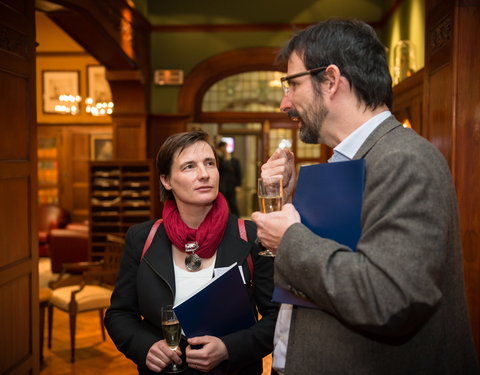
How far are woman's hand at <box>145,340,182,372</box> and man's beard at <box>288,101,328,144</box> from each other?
0.91 meters

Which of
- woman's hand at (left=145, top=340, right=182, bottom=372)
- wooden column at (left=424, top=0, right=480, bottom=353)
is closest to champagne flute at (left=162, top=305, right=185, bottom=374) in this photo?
woman's hand at (left=145, top=340, right=182, bottom=372)

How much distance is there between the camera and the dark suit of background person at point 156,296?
179 centimetres

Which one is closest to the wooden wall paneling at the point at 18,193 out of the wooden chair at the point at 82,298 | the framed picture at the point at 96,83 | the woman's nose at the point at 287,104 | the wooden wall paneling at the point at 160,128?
the wooden chair at the point at 82,298

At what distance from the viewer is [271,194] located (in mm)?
1377

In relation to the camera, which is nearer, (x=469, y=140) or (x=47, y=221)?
(x=469, y=140)

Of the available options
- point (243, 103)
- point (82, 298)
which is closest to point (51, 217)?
point (243, 103)

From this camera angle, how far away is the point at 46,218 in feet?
30.3

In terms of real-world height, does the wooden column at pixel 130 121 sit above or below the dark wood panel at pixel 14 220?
above

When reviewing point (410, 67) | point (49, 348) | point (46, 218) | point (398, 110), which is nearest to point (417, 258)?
point (49, 348)

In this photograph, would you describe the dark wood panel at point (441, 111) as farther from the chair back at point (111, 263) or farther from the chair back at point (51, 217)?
the chair back at point (51, 217)

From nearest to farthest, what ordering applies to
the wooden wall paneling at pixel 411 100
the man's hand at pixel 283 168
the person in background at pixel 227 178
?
the man's hand at pixel 283 168, the wooden wall paneling at pixel 411 100, the person in background at pixel 227 178

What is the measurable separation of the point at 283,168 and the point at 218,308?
1.75 feet

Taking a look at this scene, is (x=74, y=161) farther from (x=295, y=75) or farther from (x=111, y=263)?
(x=295, y=75)

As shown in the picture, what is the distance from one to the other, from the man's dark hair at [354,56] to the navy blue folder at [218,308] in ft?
2.23
